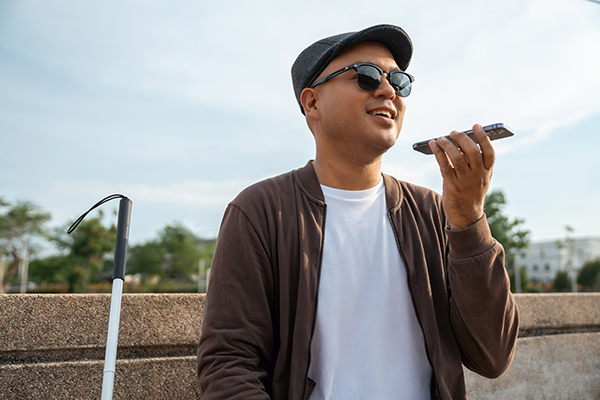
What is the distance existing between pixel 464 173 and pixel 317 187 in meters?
0.74

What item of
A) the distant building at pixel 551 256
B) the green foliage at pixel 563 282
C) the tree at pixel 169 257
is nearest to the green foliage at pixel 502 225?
the green foliage at pixel 563 282

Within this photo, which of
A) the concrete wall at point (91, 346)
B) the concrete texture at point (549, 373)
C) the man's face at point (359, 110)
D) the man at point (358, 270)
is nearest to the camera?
Answer: the man at point (358, 270)

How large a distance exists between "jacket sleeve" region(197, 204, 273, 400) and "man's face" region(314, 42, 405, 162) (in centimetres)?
65

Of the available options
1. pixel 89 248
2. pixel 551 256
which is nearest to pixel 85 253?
pixel 89 248

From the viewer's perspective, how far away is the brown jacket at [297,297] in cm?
188

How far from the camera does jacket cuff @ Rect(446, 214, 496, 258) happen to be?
6.32 feet

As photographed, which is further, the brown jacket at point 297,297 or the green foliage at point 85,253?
the green foliage at point 85,253

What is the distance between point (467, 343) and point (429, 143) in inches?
37.1

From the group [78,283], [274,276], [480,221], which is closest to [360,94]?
[480,221]

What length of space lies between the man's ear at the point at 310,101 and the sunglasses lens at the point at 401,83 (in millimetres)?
407

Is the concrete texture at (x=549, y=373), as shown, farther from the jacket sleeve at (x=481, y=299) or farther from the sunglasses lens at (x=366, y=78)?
the sunglasses lens at (x=366, y=78)

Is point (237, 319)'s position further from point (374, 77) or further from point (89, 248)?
point (89, 248)

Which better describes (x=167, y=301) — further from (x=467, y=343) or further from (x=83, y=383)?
(x=467, y=343)

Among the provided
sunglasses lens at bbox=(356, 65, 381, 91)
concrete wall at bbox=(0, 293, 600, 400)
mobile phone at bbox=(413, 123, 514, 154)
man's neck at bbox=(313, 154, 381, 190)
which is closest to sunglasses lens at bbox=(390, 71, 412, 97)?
sunglasses lens at bbox=(356, 65, 381, 91)
